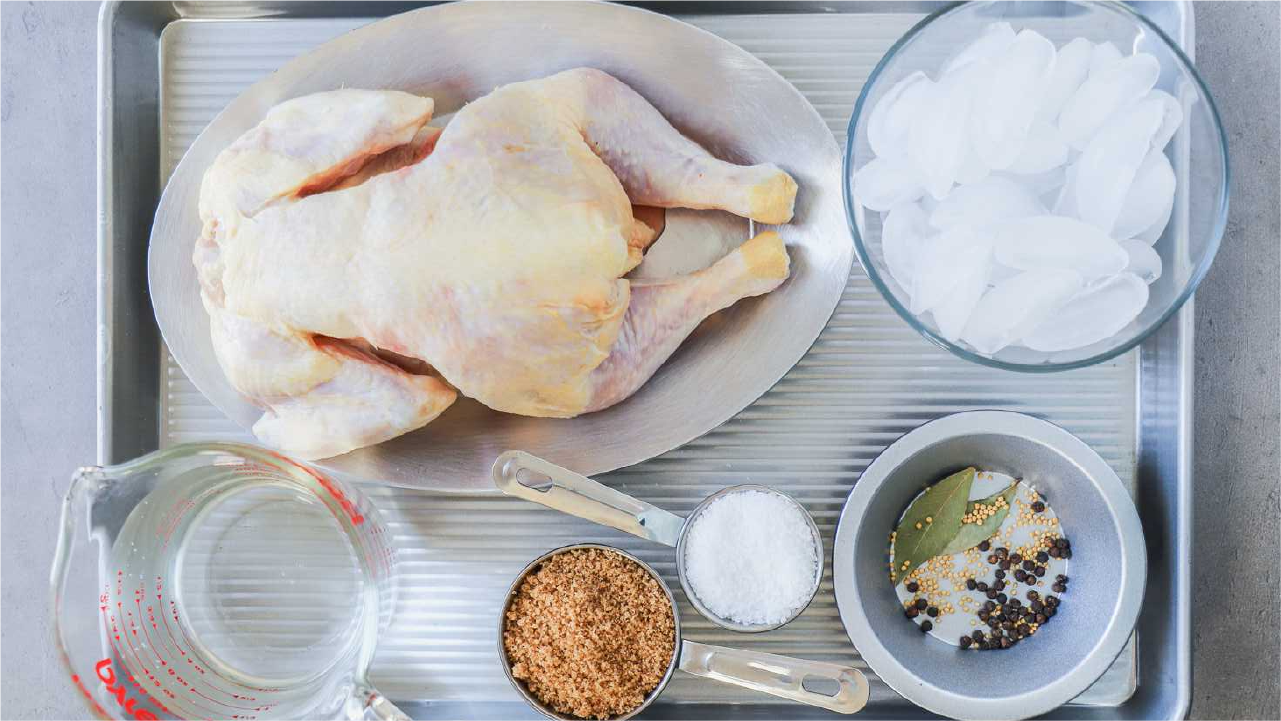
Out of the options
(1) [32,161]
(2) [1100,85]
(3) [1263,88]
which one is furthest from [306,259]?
(3) [1263,88]

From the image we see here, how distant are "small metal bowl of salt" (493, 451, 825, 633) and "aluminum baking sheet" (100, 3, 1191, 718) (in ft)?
0.28

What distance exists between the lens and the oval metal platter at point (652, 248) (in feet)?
3.30

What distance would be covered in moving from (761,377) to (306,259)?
19.9 inches

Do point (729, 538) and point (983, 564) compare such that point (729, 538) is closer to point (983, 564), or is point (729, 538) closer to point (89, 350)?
point (983, 564)

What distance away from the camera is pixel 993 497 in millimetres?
1033

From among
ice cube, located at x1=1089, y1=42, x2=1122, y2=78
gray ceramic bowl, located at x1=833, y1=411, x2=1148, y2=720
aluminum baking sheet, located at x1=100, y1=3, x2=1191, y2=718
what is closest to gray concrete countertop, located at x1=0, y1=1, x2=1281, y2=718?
aluminum baking sheet, located at x1=100, y1=3, x2=1191, y2=718

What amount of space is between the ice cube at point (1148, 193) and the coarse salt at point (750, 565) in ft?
1.48

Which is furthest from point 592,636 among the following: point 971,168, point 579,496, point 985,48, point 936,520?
point 985,48

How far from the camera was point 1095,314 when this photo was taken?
0.84 meters

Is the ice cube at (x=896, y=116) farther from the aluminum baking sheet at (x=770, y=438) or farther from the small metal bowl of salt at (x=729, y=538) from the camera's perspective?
the small metal bowl of salt at (x=729, y=538)

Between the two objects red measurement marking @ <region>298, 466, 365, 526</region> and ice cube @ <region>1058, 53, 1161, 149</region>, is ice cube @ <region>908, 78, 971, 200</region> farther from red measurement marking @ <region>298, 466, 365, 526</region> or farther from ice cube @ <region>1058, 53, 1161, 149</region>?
red measurement marking @ <region>298, 466, 365, 526</region>

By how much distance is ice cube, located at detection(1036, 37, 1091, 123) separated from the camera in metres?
0.83

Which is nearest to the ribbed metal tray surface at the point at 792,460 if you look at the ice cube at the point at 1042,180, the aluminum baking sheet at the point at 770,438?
the aluminum baking sheet at the point at 770,438

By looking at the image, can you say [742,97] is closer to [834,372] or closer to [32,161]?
[834,372]
